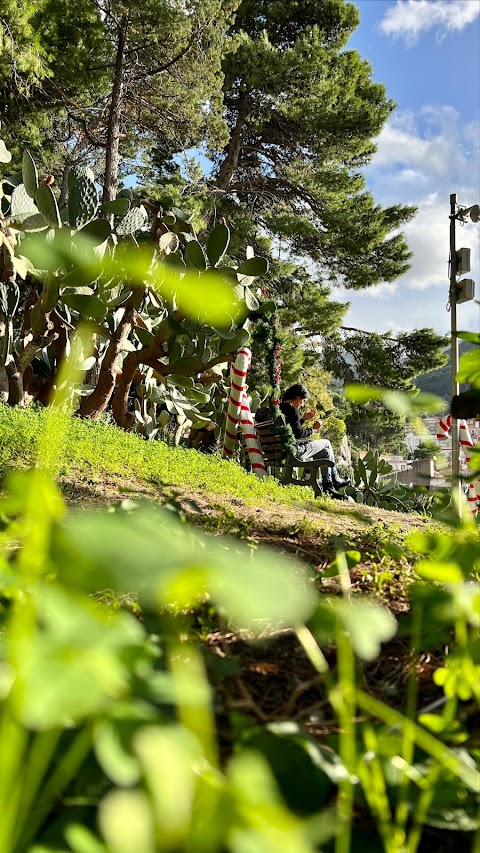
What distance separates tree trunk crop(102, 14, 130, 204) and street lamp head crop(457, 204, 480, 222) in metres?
5.48

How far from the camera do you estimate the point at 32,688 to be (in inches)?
9.4

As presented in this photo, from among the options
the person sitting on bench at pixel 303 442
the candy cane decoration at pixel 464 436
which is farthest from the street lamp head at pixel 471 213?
the person sitting on bench at pixel 303 442

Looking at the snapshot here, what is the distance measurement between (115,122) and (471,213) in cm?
579

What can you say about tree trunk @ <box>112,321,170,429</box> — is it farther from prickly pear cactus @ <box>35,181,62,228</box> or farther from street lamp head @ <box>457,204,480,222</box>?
street lamp head @ <box>457,204,480,222</box>

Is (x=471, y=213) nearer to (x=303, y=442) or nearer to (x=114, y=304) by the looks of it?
(x=303, y=442)

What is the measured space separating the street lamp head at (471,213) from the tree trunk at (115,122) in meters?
5.48

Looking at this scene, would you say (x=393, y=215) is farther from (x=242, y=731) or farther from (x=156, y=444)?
(x=242, y=731)

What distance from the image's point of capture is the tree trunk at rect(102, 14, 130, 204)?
320 inches

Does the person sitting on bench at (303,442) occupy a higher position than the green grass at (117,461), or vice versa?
the person sitting on bench at (303,442)

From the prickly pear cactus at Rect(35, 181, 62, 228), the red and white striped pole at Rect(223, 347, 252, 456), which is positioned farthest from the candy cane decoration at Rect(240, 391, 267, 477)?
the prickly pear cactus at Rect(35, 181, 62, 228)

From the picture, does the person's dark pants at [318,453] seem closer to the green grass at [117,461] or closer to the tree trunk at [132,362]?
the green grass at [117,461]

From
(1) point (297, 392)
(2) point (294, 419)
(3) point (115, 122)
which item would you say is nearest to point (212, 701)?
(2) point (294, 419)

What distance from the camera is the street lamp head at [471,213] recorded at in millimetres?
8773

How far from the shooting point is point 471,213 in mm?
8883
